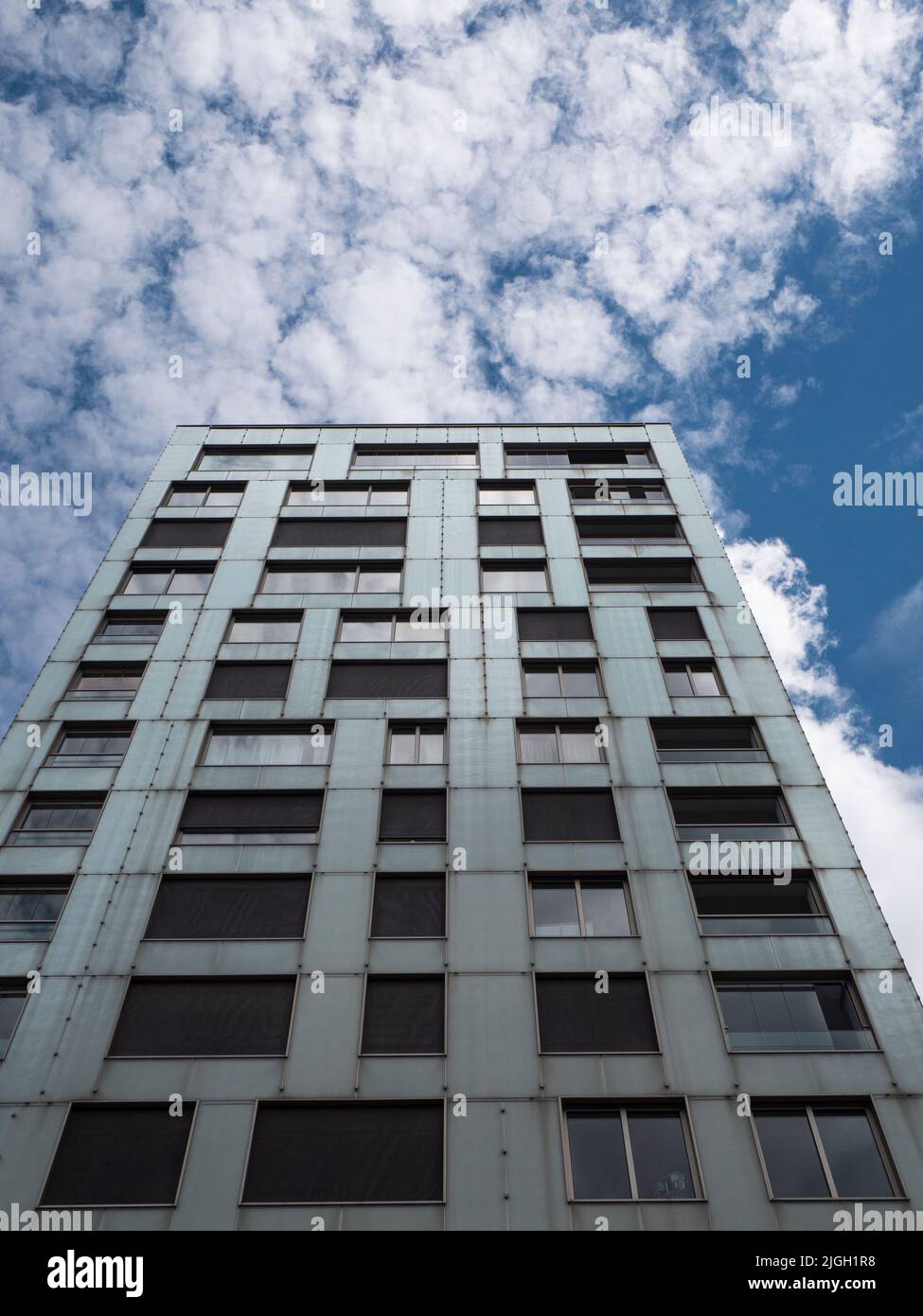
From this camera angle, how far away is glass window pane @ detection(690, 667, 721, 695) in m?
25.8

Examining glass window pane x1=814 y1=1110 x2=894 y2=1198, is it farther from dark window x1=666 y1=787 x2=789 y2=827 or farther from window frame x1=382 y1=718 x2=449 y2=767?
window frame x1=382 y1=718 x2=449 y2=767

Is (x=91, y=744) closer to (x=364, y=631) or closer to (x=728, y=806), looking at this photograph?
(x=364, y=631)

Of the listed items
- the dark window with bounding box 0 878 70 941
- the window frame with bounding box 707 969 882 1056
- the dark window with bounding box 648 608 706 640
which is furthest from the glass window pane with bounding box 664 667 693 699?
the dark window with bounding box 0 878 70 941

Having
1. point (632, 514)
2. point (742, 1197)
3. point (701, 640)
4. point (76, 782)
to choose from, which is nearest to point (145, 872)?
point (76, 782)

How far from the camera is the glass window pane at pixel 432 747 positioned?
23.7 m

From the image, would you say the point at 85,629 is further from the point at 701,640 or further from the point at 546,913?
the point at 701,640

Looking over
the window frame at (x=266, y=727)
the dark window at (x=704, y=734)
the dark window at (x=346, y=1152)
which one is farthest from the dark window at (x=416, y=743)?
the dark window at (x=346, y=1152)

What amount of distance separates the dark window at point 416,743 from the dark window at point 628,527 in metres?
11.5

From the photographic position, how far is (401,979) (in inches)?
726

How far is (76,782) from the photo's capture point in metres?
22.5

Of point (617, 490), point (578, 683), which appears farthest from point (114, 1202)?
point (617, 490)

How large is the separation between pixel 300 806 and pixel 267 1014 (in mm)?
5603
